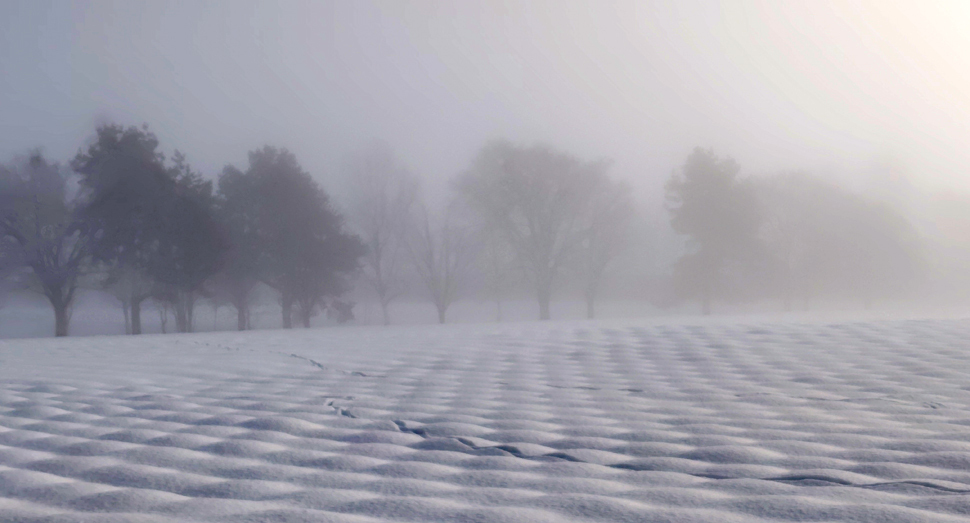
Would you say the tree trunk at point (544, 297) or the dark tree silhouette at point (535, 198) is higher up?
the dark tree silhouette at point (535, 198)

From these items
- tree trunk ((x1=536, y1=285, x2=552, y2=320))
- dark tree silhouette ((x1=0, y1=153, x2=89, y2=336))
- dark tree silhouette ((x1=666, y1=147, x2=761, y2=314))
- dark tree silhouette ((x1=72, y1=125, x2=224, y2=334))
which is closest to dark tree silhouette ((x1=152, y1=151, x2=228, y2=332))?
dark tree silhouette ((x1=72, y1=125, x2=224, y2=334))

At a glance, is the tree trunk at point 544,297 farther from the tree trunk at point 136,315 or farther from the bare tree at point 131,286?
the tree trunk at point 136,315

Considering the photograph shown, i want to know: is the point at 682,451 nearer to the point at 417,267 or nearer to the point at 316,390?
the point at 316,390

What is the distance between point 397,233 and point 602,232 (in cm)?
578

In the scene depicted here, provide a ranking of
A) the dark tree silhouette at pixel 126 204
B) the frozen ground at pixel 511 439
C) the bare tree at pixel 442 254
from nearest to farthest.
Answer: the frozen ground at pixel 511 439
the dark tree silhouette at pixel 126 204
the bare tree at pixel 442 254

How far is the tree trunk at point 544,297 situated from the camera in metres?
15.9

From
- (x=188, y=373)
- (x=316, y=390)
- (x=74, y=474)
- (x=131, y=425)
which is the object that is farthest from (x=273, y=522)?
(x=188, y=373)

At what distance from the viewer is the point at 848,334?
4.26 meters

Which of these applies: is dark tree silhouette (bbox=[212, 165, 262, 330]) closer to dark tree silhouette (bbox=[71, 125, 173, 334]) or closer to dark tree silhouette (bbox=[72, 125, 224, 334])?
dark tree silhouette (bbox=[72, 125, 224, 334])

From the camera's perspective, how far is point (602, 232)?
16.9 meters

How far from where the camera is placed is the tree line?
12242mm

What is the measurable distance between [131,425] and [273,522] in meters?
1.23

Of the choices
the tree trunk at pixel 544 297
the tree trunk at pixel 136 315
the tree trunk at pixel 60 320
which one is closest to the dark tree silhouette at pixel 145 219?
the tree trunk at pixel 136 315

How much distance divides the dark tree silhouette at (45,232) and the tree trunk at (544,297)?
409 inches
